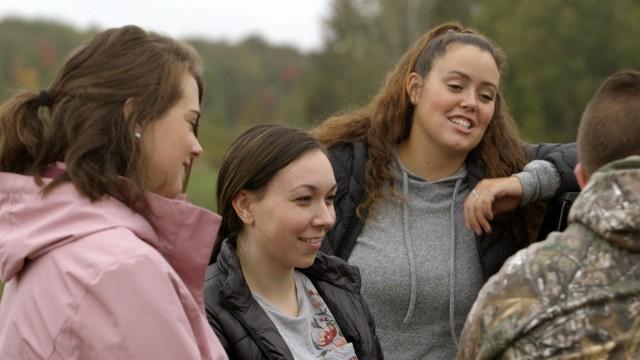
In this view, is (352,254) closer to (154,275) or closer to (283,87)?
(154,275)

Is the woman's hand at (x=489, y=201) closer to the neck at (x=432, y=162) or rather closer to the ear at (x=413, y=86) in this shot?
the neck at (x=432, y=162)

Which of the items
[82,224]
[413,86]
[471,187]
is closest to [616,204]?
[82,224]

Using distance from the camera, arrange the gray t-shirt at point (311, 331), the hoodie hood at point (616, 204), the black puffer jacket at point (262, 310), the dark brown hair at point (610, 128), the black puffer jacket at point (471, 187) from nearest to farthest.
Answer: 1. the hoodie hood at point (616, 204)
2. the dark brown hair at point (610, 128)
3. the black puffer jacket at point (262, 310)
4. the gray t-shirt at point (311, 331)
5. the black puffer jacket at point (471, 187)

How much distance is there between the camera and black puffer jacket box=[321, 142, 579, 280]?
3.81 meters

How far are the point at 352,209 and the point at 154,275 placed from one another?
1.66 m

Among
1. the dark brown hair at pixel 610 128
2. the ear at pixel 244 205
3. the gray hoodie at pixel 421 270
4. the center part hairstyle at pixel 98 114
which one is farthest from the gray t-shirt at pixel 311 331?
the dark brown hair at pixel 610 128

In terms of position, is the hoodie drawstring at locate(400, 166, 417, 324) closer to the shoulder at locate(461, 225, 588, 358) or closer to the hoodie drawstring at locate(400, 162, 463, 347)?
the hoodie drawstring at locate(400, 162, 463, 347)

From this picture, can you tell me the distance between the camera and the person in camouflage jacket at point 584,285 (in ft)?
7.59

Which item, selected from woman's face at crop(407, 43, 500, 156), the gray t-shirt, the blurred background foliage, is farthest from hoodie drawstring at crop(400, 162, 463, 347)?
the blurred background foliage

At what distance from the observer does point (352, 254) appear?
156 inches

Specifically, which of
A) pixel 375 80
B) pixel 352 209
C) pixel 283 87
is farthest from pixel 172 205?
pixel 283 87

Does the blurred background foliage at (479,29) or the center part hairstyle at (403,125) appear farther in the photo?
the blurred background foliage at (479,29)

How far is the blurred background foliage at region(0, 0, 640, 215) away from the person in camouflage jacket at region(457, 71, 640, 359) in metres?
14.6

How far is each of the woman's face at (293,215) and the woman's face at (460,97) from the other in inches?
27.9
